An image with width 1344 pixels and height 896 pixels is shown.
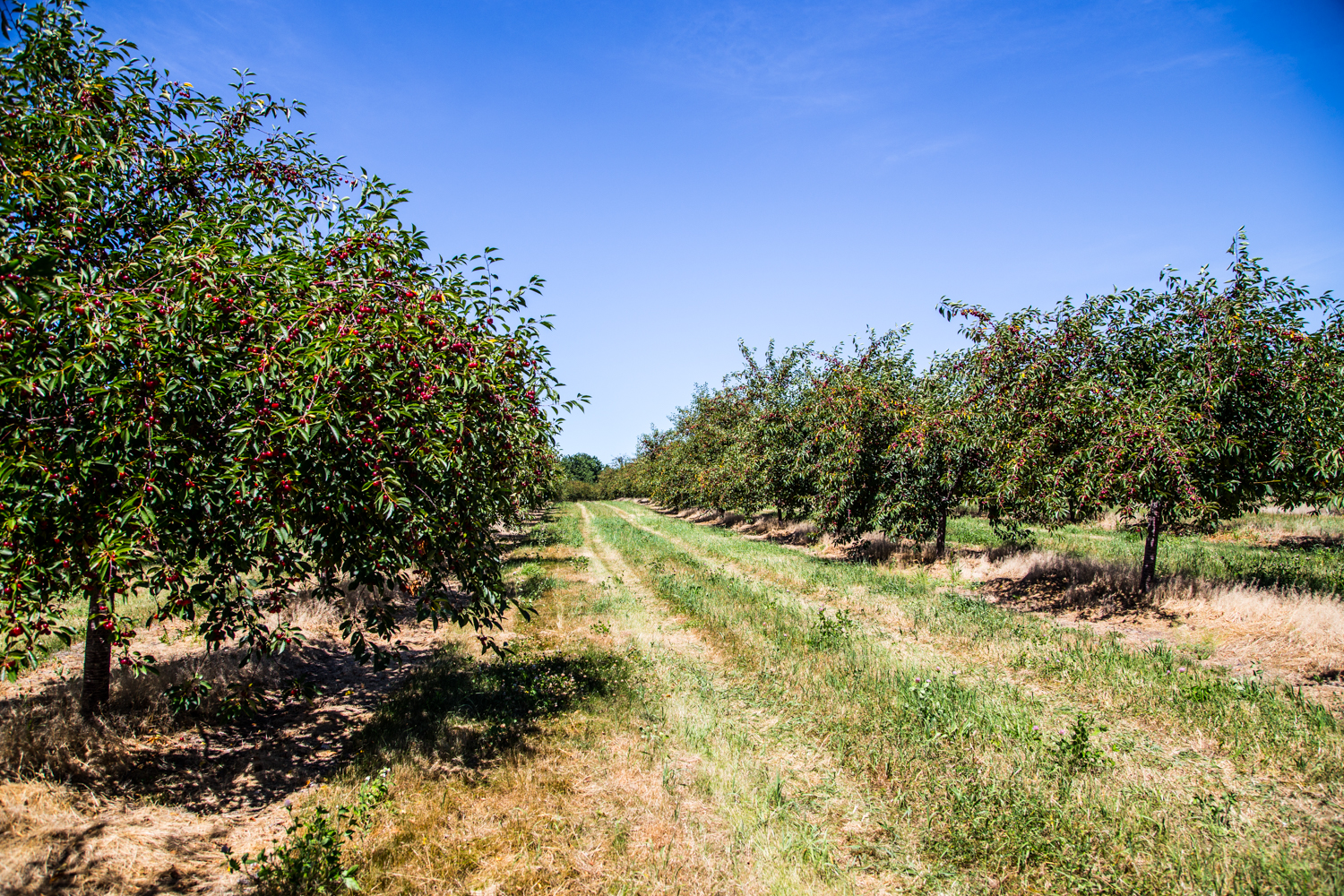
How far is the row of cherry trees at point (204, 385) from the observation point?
13.8ft

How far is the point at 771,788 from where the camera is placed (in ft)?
18.6

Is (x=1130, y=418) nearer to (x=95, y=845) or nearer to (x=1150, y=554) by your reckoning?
(x=1150, y=554)

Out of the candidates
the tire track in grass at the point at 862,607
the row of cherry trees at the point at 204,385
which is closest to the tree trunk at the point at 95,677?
the row of cherry trees at the point at 204,385

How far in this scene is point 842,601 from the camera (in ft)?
45.9

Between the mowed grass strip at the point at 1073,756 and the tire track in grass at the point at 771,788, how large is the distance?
0.35 metres

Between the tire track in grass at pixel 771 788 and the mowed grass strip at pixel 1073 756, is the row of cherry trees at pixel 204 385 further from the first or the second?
the mowed grass strip at pixel 1073 756

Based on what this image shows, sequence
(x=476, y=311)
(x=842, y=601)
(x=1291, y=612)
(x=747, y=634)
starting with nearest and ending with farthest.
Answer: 1. (x=476, y=311)
2. (x=1291, y=612)
3. (x=747, y=634)
4. (x=842, y=601)

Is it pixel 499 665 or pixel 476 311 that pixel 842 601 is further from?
pixel 476 311

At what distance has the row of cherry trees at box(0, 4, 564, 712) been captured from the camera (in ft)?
13.8

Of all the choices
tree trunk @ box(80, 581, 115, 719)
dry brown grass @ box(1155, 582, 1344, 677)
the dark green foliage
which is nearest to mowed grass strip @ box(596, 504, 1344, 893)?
dry brown grass @ box(1155, 582, 1344, 677)

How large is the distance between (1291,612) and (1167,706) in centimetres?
475

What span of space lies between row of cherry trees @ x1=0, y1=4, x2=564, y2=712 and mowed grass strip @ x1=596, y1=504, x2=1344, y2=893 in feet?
15.1

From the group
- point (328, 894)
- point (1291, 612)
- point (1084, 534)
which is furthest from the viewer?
point (1084, 534)

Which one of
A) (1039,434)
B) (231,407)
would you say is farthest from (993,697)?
(231,407)
